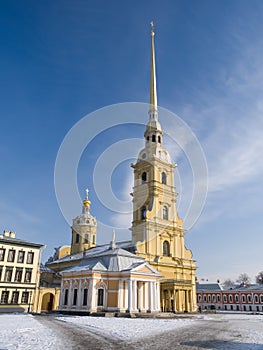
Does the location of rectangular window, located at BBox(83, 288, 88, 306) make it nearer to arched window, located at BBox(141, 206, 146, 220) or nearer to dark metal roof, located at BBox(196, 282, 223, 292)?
arched window, located at BBox(141, 206, 146, 220)

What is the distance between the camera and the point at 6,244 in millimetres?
36844

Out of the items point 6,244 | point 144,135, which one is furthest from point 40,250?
point 144,135

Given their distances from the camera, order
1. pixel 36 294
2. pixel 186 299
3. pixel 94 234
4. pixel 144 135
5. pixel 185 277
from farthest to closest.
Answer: pixel 94 234, pixel 144 135, pixel 185 277, pixel 186 299, pixel 36 294

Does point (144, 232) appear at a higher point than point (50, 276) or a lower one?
higher

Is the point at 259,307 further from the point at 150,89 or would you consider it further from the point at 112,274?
the point at 150,89

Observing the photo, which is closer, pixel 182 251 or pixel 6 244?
pixel 6 244

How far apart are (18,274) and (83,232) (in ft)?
88.5

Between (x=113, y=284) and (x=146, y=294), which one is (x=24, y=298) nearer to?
(x=113, y=284)

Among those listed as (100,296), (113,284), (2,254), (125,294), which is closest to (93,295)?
(100,296)

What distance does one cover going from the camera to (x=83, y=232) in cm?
6388

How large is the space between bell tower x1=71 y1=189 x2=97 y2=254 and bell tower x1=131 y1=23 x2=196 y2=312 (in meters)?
16.1

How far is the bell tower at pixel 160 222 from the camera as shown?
44.8 m

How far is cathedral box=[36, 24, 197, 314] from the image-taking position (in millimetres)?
34938

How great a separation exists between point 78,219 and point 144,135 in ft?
75.1
